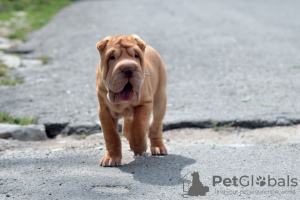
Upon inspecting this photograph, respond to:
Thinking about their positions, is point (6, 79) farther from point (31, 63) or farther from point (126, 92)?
point (126, 92)

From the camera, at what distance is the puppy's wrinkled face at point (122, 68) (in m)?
3.86

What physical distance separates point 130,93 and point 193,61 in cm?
533

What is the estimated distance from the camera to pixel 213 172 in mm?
4055

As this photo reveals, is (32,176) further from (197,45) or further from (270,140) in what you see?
(197,45)

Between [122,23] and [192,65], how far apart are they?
489cm

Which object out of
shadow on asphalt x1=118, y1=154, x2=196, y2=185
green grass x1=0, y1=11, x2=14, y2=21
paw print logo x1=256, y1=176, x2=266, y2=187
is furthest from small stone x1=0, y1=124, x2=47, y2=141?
green grass x1=0, y1=11, x2=14, y2=21

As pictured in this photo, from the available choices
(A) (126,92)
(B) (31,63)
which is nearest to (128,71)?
(A) (126,92)

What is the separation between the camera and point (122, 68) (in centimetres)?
383

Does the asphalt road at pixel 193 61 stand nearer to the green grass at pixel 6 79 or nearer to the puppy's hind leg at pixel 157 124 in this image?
the green grass at pixel 6 79

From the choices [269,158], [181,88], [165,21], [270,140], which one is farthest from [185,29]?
[269,158]

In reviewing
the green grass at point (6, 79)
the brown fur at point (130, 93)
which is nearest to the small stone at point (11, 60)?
the green grass at point (6, 79)

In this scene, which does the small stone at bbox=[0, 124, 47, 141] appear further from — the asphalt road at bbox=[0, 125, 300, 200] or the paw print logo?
the paw print logo

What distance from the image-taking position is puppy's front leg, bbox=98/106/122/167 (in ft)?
14.2

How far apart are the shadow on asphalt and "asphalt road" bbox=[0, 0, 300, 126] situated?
4.71 feet
